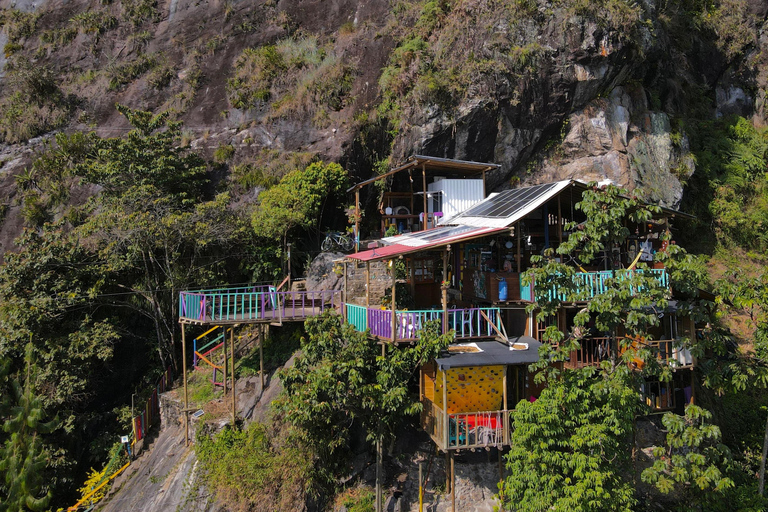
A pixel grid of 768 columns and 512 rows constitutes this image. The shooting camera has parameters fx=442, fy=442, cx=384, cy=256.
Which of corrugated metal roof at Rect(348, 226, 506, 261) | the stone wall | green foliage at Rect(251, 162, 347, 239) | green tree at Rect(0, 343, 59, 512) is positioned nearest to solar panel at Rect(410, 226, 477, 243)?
corrugated metal roof at Rect(348, 226, 506, 261)

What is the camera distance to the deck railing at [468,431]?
1043 cm

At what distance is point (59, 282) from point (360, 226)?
11.6 m

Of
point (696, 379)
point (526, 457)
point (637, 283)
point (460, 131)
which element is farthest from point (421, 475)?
point (460, 131)

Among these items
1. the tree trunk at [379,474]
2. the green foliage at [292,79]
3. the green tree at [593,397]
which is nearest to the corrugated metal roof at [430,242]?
the green tree at [593,397]

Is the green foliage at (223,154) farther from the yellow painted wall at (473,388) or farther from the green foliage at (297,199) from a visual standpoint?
the yellow painted wall at (473,388)

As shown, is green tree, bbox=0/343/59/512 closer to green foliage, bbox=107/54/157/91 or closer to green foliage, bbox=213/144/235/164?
green foliage, bbox=213/144/235/164

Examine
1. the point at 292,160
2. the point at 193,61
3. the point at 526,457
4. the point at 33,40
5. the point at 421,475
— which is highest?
the point at 33,40

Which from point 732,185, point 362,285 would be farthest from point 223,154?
point 732,185

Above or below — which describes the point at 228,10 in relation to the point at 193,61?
above

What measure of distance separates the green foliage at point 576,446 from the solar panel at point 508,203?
5116mm

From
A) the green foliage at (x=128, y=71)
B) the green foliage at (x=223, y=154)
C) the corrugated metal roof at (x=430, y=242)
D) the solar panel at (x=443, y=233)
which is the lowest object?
the corrugated metal roof at (x=430, y=242)

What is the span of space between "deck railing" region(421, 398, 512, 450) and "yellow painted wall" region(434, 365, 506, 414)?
37 cm

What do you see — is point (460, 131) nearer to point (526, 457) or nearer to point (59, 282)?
point (526, 457)

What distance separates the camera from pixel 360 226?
19734 millimetres
